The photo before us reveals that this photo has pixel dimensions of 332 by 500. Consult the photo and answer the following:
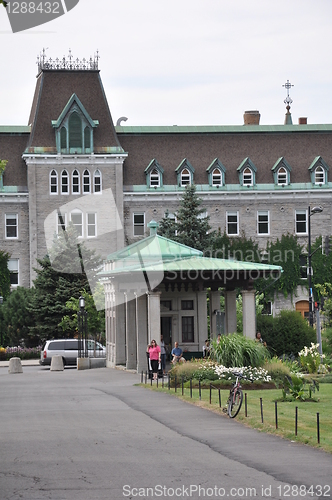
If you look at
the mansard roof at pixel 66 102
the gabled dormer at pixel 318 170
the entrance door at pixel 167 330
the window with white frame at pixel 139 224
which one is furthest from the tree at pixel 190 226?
the entrance door at pixel 167 330

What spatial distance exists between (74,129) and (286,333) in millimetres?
36988

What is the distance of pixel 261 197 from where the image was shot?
76.5m

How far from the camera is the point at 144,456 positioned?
14.2 m

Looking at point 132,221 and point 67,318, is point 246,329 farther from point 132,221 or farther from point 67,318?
point 132,221

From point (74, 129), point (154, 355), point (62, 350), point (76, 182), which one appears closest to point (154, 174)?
point (76, 182)

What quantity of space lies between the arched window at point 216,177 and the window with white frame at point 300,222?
266 inches

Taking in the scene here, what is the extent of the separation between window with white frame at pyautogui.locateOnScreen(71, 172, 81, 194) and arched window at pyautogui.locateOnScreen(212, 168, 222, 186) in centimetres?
1117

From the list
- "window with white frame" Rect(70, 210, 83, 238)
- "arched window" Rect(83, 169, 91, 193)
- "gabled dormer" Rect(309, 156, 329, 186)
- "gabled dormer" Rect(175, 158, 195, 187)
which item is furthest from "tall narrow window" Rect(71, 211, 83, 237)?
"gabled dormer" Rect(309, 156, 329, 186)

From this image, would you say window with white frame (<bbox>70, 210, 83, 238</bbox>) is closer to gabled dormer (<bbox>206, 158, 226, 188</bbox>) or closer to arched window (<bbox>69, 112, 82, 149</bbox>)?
arched window (<bbox>69, 112, 82, 149</bbox>)

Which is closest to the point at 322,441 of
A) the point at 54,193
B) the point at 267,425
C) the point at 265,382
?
the point at 267,425

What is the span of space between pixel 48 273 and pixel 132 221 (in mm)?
15115

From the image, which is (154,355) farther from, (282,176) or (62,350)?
(282,176)

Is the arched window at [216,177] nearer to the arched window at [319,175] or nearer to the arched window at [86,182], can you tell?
the arched window at [319,175]

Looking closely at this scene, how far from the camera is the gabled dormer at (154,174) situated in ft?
247
